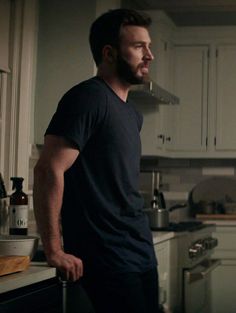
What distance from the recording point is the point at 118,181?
2.06 m

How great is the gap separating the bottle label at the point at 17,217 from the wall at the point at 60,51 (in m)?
1.06

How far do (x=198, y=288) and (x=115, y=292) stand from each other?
242 centimetres

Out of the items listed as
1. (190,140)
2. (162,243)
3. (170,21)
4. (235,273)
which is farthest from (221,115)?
(162,243)

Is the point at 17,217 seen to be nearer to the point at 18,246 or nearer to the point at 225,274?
the point at 18,246

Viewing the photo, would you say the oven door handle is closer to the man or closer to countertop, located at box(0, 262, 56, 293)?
the man

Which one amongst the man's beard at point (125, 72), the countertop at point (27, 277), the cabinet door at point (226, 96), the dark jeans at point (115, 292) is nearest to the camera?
the countertop at point (27, 277)

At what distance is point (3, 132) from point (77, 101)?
66.7 inches

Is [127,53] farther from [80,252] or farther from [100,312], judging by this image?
[100,312]

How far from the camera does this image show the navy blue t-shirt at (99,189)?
2.02 m

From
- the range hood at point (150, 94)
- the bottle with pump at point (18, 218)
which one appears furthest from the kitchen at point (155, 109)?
the bottle with pump at point (18, 218)

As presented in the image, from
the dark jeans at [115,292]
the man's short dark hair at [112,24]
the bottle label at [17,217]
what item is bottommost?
the dark jeans at [115,292]

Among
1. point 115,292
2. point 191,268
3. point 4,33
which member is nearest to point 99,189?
point 115,292

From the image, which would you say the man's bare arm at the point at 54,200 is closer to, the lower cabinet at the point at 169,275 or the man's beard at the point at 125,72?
the man's beard at the point at 125,72

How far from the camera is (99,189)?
204cm
